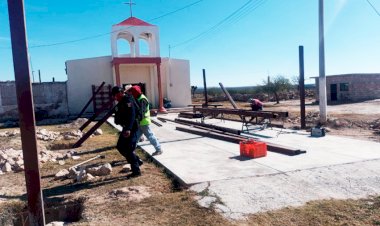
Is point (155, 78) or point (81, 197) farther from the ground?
point (155, 78)

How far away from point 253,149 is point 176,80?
67.7 feet

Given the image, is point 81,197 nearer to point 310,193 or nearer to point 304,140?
point 310,193

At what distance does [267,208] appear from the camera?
13.1 feet

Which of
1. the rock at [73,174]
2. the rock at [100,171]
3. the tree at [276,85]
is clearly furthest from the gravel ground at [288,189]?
the tree at [276,85]

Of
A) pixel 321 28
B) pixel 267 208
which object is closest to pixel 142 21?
pixel 321 28

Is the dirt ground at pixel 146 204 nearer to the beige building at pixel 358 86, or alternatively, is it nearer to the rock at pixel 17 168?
the rock at pixel 17 168

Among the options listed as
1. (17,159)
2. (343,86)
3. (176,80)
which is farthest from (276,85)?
(17,159)

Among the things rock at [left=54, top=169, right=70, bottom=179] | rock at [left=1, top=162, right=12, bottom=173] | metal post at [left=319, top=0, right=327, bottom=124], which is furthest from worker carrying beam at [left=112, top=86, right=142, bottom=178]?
metal post at [left=319, top=0, right=327, bottom=124]

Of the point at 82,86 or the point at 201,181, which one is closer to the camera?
the point at 201,181

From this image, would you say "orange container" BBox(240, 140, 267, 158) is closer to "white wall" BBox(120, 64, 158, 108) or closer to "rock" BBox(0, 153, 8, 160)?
"rock" BBox(0, 153, 8, 160)

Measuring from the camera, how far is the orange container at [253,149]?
21.9 feet

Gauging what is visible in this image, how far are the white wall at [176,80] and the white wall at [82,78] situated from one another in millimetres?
4631

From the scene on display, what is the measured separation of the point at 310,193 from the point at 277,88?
42657 millimetres

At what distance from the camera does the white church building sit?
2348cm
